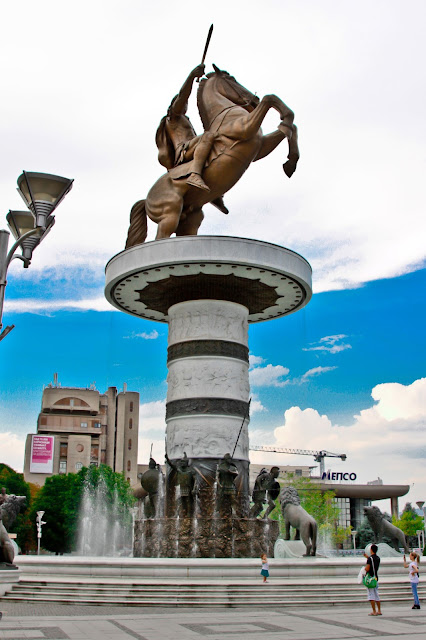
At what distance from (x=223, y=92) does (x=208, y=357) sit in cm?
781

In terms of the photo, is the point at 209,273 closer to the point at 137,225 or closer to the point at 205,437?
the point at 137,225

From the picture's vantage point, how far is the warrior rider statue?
18875mm

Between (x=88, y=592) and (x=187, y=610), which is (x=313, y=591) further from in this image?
(x=88, y=592)

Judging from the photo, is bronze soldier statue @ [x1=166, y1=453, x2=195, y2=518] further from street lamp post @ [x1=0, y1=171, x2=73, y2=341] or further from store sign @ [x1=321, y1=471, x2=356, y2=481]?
store sign @ [x1=321, y1=471, x2=356, y2=481]

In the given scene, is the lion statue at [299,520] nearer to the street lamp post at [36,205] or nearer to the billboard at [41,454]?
the street lamp post at [36,205]

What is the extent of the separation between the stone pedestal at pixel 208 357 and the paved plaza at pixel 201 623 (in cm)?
486

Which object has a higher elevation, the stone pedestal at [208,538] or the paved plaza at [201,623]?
the stone pedestal at [208,538]

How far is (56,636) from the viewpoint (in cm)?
854

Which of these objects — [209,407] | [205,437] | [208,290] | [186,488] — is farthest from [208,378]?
[186,488]

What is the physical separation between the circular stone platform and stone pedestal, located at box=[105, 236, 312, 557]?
0.03 meters

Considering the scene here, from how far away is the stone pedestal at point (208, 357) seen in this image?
16734 millimetres

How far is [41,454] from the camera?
65250 millimetres

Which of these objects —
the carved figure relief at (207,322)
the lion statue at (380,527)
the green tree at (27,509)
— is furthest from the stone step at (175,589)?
the green tree at (27,509)

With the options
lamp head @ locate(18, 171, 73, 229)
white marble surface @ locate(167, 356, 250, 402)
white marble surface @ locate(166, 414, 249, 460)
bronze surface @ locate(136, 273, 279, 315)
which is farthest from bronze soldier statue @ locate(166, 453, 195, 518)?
lamp head @ locate(18, 171, 73, 229)
